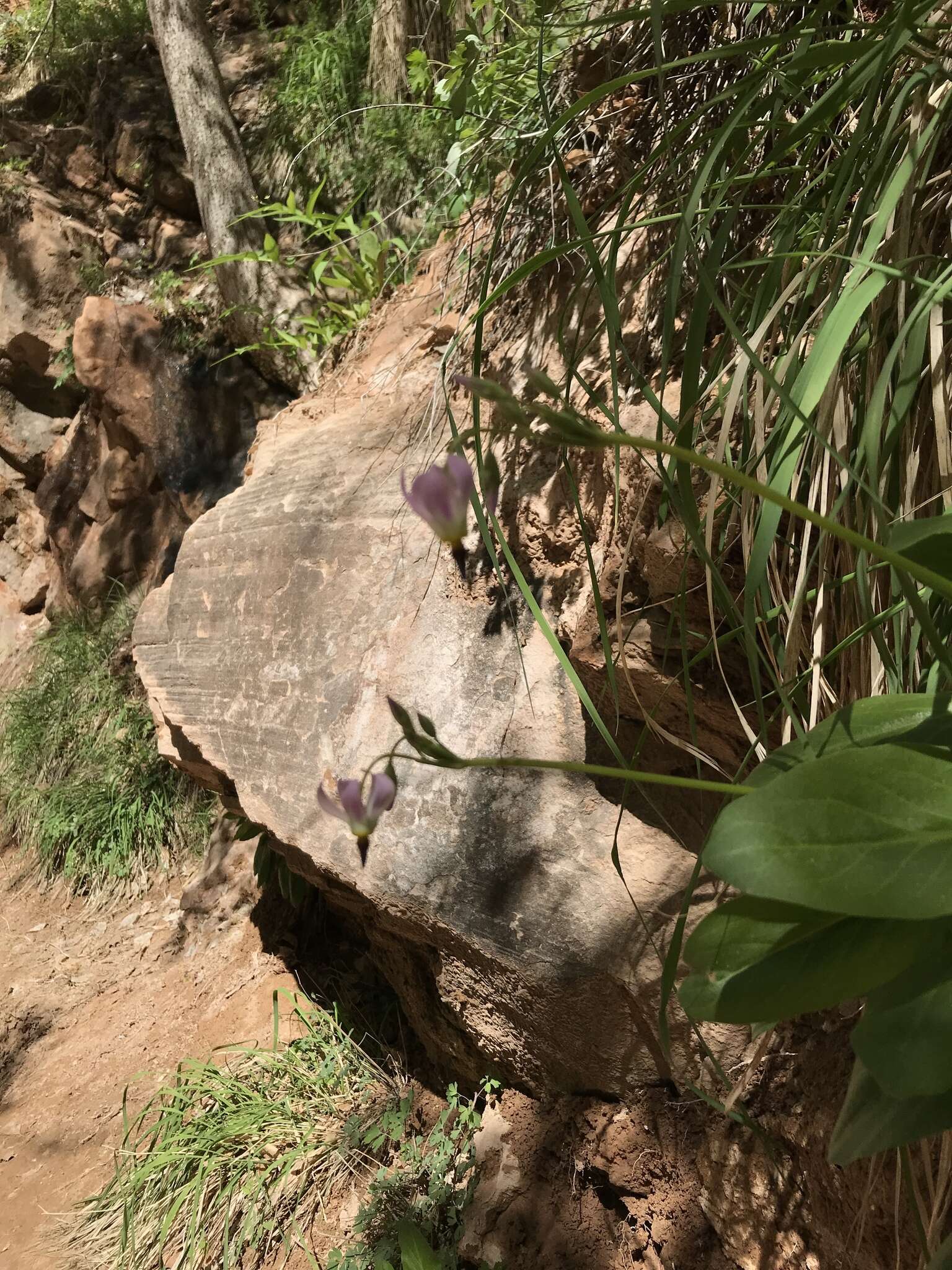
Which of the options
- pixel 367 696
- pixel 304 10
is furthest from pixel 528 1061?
pixel 304 10

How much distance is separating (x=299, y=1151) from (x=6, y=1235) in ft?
2.93

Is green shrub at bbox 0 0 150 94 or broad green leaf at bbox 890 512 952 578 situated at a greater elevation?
green shrub at bbox 0 0 150 94

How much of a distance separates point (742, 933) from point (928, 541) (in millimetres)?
305

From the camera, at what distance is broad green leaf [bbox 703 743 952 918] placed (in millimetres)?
523

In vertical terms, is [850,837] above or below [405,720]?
below

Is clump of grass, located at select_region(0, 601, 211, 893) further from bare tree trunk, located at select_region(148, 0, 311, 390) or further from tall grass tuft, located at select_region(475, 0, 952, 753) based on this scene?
tall grass tuft, located at select_region(475, 0, 952, 753)

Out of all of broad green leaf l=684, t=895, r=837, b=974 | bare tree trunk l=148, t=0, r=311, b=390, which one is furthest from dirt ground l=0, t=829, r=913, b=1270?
bare tree trunk l=148, t=0, r=311, b=390

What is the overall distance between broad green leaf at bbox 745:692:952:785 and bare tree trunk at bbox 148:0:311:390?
350cm

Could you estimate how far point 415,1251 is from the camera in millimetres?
1402

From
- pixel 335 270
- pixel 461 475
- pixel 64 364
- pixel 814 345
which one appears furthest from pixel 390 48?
pixel 461 475

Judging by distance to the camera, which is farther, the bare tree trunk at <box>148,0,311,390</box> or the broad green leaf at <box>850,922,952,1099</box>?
the bare tree trunk at <box>148,0,311,390</box>

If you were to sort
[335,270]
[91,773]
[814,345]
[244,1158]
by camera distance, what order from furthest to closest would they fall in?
[91,773], [335,270], [244,1158], [814,345]

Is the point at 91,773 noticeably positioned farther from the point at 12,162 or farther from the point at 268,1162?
the point at 12,162

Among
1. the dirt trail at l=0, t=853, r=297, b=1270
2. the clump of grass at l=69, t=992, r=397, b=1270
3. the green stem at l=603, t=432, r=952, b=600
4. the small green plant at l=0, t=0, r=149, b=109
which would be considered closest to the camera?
the green stem at l=603, t=432, r=952, b=600
